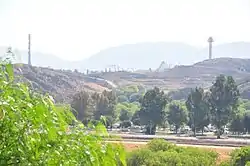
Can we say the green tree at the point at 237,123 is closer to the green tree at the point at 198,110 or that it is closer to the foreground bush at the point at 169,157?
the green tree at the point at 198,110

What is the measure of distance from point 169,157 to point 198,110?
21.8 m

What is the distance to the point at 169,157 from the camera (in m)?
18.9

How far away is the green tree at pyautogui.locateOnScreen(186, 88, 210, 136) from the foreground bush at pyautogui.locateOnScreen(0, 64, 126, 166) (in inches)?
1465

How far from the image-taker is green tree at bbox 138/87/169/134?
4128 centimetres

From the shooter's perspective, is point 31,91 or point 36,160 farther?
point 31,91

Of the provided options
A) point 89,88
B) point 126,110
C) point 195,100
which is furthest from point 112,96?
point 89,88

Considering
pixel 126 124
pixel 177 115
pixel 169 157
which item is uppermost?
pixel 169 157

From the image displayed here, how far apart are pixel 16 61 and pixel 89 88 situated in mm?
84478

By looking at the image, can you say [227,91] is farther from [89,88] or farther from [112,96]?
[89,88]

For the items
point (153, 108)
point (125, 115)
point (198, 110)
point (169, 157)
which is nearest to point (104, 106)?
point (125, 115)

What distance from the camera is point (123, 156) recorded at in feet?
11.7

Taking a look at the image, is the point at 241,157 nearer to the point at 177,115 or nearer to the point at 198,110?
the point at 198,110

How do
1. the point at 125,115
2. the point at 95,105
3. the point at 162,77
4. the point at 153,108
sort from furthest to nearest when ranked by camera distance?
the point at 162,77 < the point at 125,115 < the point at 95,105 < the point at 153,108

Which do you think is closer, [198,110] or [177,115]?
[198,110]
